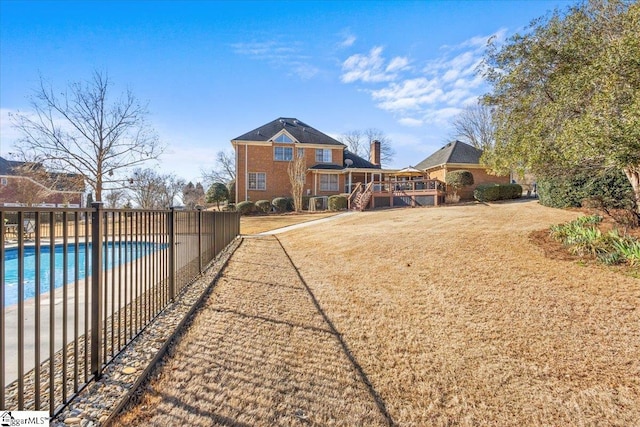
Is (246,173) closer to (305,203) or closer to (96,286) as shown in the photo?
(305,203)

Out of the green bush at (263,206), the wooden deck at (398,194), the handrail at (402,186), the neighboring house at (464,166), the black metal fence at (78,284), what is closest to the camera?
the black metal fence at (78,284)

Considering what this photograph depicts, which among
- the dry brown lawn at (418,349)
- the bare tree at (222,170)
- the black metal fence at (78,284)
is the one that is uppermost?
the bare tree at (222,170)

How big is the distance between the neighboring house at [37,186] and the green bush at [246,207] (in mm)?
10215

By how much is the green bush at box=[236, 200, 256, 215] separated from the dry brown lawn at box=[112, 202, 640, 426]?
1909cm

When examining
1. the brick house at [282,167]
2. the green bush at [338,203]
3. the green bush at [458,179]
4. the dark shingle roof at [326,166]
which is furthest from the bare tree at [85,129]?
the green bush at [458,179]

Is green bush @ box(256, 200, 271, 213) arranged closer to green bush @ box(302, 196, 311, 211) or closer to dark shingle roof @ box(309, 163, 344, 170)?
green bush @ box(302, 196, 311, 211)

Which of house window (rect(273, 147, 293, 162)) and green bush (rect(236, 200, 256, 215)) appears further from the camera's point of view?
house window (rect(273, 147, 293, 162))

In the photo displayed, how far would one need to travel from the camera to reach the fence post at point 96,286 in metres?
2.74

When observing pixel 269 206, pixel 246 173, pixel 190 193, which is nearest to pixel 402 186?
pixel 269 206

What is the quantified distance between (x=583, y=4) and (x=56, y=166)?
72.4 ft

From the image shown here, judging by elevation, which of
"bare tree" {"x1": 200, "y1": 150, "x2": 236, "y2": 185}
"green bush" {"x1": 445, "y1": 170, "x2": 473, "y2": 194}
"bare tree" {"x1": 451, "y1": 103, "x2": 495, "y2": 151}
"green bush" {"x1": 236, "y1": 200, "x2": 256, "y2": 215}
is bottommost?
"green bush" {"x1": 236, "y1": 200, "x2": 256, "y2": 215}

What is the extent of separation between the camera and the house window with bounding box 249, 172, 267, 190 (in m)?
27.6

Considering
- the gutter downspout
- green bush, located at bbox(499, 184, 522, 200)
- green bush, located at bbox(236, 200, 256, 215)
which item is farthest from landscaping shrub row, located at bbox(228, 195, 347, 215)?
green bush, located at bbox(499, 184, 522, 200)

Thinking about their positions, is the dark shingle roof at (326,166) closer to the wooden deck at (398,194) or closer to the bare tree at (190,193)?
the wooden deck at (398,194)
